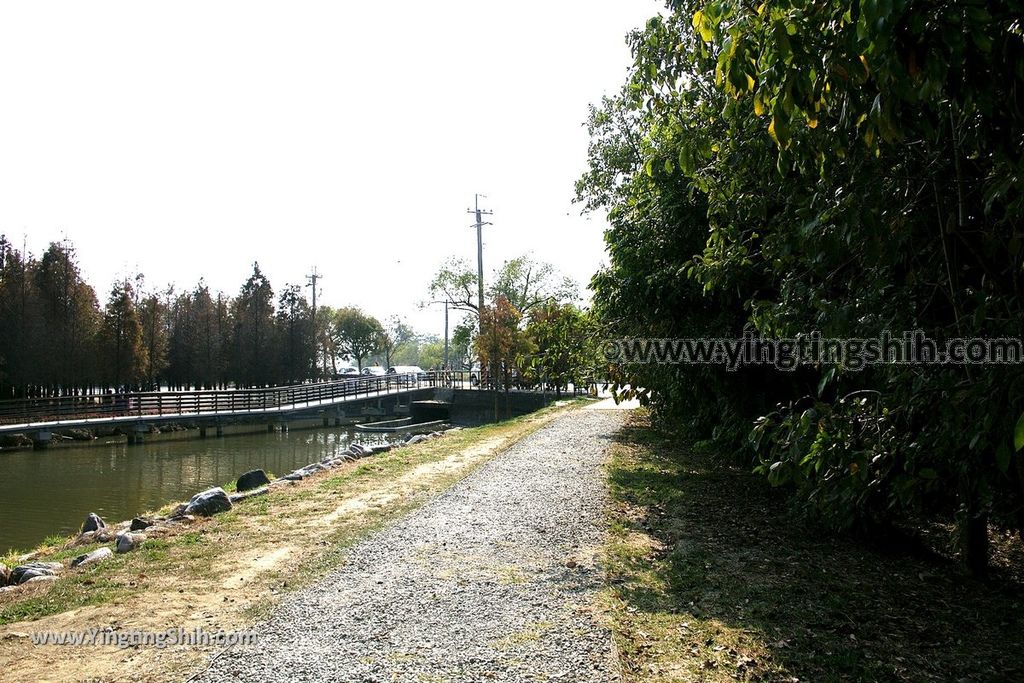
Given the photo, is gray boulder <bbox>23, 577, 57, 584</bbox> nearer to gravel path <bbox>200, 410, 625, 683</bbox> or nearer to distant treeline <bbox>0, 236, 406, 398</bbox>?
gravel path <bbox>200, 410, 625, 683</bbox>

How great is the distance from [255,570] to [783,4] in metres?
5.24

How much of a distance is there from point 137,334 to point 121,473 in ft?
50.3

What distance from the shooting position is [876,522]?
244 inches

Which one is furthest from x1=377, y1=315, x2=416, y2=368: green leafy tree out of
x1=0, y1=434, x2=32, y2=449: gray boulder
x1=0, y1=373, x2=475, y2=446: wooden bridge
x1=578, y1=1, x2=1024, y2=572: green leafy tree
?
x1=578, y1=1, x2=1024, y2=572: green leafy tree

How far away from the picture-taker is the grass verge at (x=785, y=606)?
3758 millimetres

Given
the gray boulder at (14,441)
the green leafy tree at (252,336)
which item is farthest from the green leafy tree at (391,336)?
the gray boulder at (14,441)

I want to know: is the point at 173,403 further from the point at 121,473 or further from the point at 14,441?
the point at 121,473

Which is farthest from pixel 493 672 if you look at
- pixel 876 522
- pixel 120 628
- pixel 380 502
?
pixel 380 502

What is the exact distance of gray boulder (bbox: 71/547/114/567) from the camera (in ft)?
Answer: 20.2

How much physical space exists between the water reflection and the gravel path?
7.43m

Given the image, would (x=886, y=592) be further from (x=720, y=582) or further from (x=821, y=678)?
(x=821, y=678)

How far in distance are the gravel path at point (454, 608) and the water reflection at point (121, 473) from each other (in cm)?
743

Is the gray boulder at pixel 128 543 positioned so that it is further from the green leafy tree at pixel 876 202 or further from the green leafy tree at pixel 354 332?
the green leafy tree at pixel 354 332

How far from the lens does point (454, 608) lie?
14.8 ft
